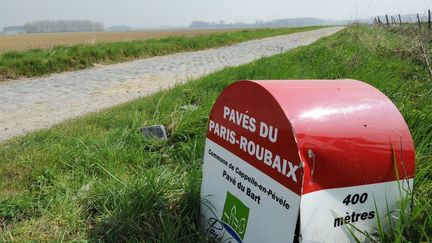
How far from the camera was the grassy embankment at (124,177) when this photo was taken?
2.50 m

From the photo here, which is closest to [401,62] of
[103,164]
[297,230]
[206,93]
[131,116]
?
[206,93]

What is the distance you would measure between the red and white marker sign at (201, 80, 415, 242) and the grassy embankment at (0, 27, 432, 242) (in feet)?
0.77

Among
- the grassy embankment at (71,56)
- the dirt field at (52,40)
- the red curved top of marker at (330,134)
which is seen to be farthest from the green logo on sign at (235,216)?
the dirt field at (52,40)

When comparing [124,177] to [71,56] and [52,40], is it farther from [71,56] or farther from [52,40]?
[52,40]

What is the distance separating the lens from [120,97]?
7844 mm

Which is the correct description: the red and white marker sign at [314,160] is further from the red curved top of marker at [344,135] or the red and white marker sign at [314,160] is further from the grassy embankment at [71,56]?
the grassy embankment at [71,56]

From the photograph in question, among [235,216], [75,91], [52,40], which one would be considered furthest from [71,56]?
[52,40]

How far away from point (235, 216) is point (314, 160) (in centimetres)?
66

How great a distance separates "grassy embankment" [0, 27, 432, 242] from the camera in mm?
2500

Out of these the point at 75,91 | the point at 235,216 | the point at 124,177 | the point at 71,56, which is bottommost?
the point at 75,91

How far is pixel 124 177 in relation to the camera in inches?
124

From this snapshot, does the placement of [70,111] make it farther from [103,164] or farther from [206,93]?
[103,164]

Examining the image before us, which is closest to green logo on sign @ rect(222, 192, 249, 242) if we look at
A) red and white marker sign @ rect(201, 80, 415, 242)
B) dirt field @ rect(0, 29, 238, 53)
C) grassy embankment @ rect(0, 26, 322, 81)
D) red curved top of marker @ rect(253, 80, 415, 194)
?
red and white marker sign @ rect(201, 80, 415, 242)

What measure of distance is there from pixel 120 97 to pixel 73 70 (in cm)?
529
